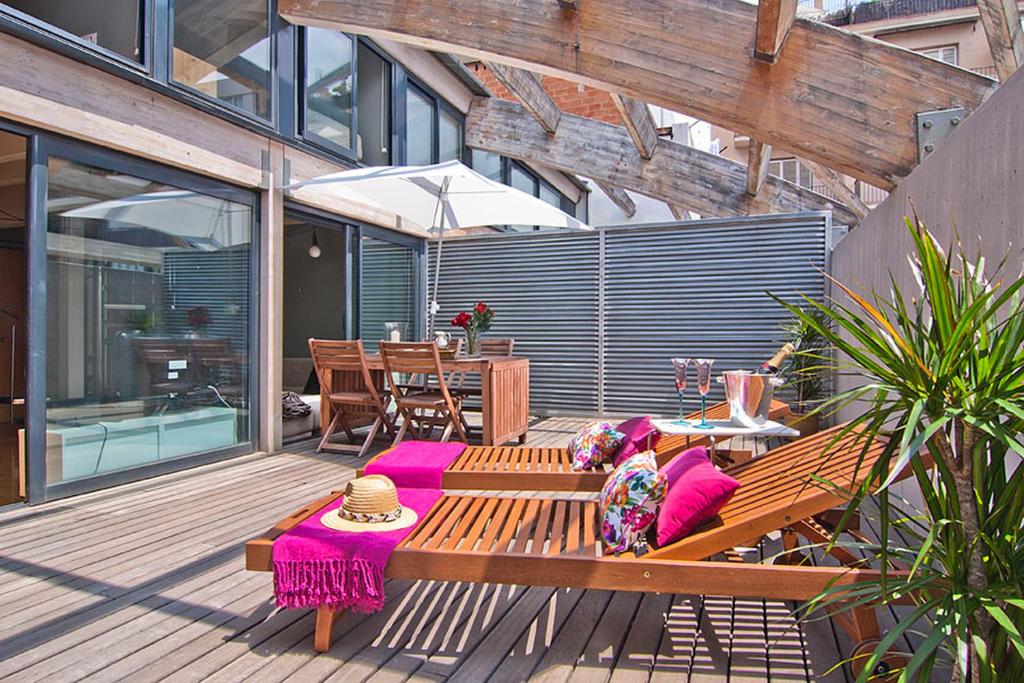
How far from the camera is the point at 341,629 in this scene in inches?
85.2

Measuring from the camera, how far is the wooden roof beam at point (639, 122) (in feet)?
18.5

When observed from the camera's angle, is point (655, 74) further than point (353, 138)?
No

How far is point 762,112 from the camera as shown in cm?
334

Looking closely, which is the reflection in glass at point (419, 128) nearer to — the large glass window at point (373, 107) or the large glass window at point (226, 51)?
the large glass window at point (373, 107)

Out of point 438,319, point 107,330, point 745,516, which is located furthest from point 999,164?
point 438,319

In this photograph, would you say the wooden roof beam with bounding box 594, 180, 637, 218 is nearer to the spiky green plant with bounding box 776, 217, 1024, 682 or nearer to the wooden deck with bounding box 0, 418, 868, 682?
the wooden deck with bounding box 0, 418, 868, 682

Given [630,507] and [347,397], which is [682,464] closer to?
[630,507]

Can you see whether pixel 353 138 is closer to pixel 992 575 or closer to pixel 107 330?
pixel 107 330

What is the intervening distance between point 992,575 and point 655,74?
289 centimetres

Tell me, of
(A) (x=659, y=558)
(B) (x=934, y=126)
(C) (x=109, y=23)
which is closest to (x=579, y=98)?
(C) (x=109, y=23)

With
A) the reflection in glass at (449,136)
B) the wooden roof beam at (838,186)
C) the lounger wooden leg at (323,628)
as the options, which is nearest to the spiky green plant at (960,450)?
the lounger wooden leg at (323,628)

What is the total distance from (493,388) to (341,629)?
3.00 meters

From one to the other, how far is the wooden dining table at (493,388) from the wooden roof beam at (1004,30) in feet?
11.2

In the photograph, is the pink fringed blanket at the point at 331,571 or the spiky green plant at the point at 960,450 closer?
the spiky green plant at the point at 960,450
